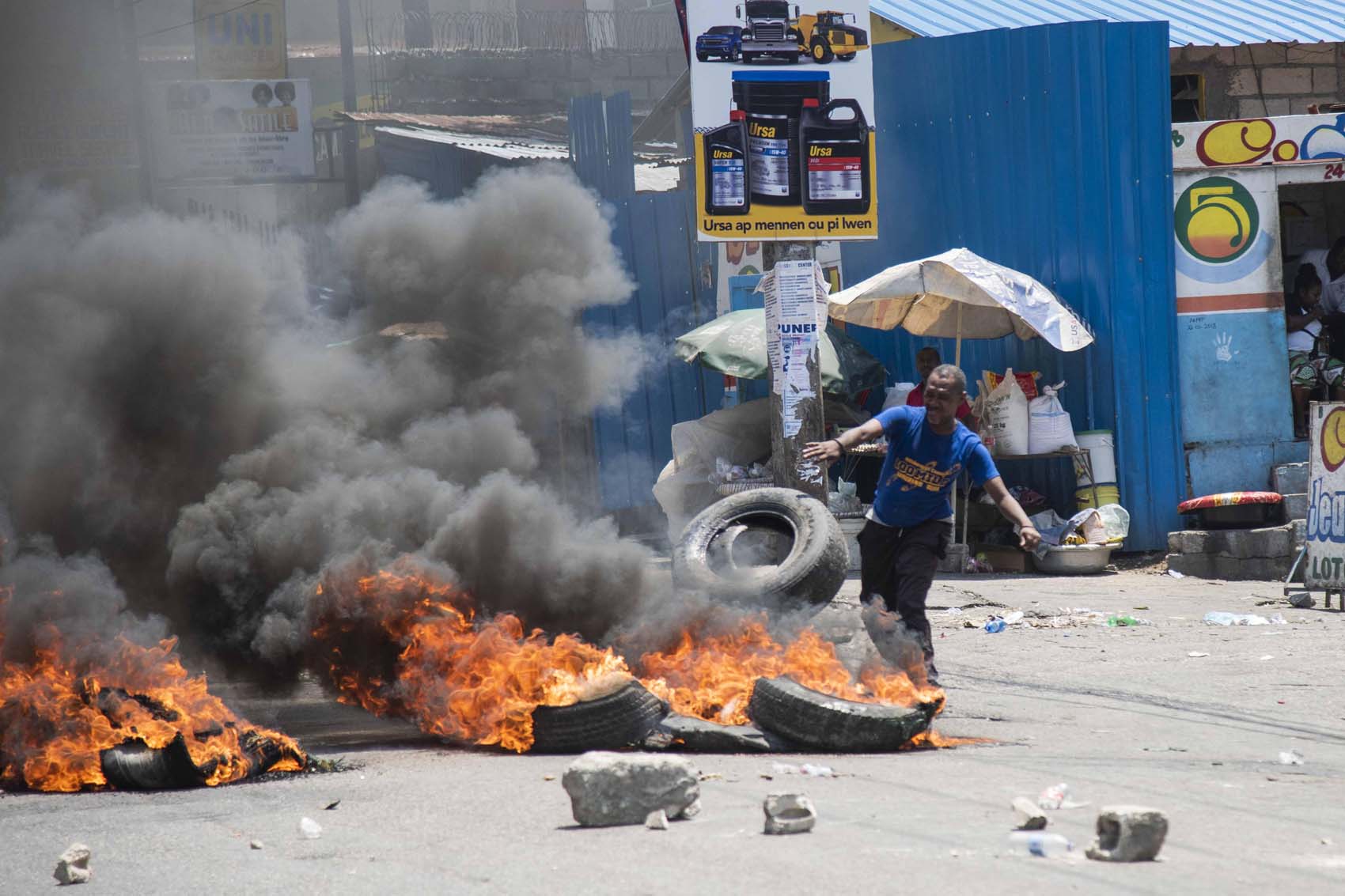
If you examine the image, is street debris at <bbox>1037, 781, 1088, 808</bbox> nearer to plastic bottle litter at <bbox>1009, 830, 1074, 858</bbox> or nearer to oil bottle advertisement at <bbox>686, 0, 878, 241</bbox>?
plastic bottle litter at <bbox>1009, 830, 1074, 858</bbox>

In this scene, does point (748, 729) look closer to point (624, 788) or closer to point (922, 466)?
point (624, 788)

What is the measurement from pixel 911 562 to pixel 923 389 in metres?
6.23

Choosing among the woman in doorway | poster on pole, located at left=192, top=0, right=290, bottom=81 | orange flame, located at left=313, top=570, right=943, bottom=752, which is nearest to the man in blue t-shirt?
orange flame, located at left=313, top=570, right=943, bottom=752

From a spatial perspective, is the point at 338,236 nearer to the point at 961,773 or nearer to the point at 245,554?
the point at 245,554

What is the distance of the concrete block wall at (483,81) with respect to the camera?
3056 cm

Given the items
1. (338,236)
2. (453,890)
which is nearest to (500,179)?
(338,236)

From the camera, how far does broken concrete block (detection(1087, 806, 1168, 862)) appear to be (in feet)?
14.6

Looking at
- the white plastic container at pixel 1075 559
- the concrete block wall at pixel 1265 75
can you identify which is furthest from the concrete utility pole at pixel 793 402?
the concrete block wall at pixel 1265 75

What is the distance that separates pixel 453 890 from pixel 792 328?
7.26 meters

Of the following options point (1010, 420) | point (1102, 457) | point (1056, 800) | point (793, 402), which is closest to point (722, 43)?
point (793, 402)

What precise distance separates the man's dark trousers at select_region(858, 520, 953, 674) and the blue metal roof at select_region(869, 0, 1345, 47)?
8.55 metres

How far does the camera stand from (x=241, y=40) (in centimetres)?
2850

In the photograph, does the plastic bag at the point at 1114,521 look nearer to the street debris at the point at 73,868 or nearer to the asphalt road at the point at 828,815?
the asphalt road at the point at 828,815

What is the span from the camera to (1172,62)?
14.8 metres
